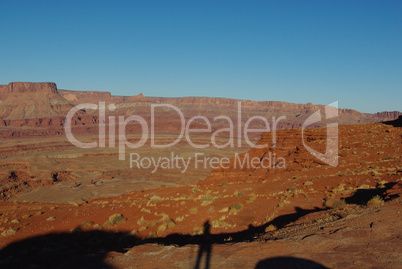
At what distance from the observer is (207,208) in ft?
37.8

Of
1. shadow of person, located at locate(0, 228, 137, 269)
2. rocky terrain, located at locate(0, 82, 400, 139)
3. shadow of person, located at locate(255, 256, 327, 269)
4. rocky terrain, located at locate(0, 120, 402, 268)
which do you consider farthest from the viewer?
rocky terrain, located at locate(0, 82, 400, 139)

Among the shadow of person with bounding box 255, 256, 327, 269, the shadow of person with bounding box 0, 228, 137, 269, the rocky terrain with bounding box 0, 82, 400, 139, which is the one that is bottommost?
the shadow of person with bounding box 0, 228, 137, 269

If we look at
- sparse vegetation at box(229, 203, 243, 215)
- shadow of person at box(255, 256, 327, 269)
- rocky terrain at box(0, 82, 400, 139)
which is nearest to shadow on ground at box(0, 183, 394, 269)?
shadow of person at box(255, 256, 327, 269)

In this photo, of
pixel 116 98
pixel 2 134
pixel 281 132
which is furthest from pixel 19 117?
pixel 281 132

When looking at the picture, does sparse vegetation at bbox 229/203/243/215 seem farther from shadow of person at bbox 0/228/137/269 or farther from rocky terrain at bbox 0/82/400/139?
rocky terrain at bbox 0/82/400/139

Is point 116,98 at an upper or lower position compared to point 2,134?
upper

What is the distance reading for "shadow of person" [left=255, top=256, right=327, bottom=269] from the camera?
14.5 ft

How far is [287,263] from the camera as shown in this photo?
461 cm

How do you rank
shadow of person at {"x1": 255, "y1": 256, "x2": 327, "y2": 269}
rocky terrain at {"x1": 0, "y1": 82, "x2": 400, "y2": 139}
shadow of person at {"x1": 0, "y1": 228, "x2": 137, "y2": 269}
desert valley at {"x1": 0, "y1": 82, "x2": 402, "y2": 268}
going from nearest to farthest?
shadow of person at {"x1": 255, "y1": 256, "x2": 327, "y2": 269} → desert valley at {"x1": 0, "y1": 82, "x2": 402, "y2": 268} → shadow of person at {"x1": 0, "y1": 228, "x2": 137, "y2": 269} → rocky terrain at {"x1": 0, "y1": 82, "x2": 400, "y2": 139}

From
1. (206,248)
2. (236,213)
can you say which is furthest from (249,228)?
(206,248)

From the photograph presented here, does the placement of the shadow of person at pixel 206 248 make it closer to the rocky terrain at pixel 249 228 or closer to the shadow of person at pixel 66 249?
Result: the rocky terrain at pixel 249 228

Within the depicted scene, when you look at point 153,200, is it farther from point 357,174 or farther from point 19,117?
point 19,117

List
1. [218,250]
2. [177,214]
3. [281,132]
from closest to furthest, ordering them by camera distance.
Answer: [218,250]
[177,214]
[281,132]

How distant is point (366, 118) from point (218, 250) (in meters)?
179
